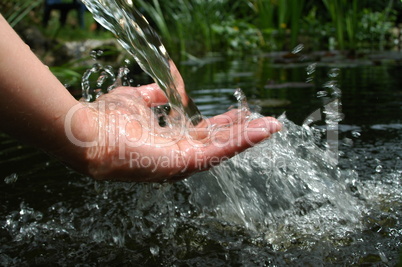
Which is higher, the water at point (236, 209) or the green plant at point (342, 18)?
the water at point (236, 209)

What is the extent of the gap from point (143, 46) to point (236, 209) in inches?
33.9

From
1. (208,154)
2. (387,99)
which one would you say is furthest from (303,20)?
(208,154)

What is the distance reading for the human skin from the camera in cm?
112

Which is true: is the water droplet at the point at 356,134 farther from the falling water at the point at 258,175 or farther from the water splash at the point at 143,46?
the water splash at the point at 143,46

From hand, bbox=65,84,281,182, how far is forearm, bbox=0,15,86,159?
0.17 feet

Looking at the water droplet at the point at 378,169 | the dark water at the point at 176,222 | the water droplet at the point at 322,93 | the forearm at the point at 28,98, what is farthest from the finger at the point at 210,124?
the water droplet at the point at 322,93

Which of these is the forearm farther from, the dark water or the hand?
the dark water

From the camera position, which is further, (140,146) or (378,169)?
(378,169)

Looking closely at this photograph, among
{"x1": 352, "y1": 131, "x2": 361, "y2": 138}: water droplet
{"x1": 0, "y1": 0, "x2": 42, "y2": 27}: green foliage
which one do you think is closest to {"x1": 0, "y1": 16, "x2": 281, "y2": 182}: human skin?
{"x1": 352, "y1": 131, "x2": 361, "y2": 138}: water droplet

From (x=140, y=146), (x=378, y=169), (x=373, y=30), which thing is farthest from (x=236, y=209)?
(x=373, y=30)

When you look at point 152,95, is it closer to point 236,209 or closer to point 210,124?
point 210,124

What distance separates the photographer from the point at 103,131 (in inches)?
55.1

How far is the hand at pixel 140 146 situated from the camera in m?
1.33

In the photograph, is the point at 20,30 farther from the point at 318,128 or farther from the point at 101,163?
the point at 101,163
